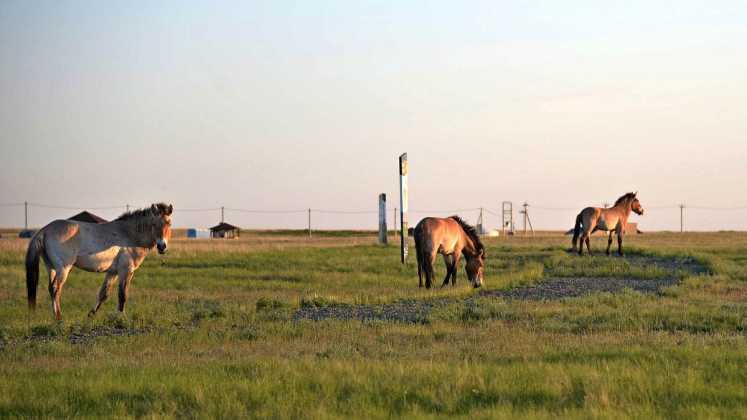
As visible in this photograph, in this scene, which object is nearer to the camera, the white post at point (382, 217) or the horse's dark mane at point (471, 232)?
the horse's dark mane at point (471, 232)

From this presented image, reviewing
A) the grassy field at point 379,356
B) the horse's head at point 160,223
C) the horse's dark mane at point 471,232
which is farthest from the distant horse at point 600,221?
the horse's head at point 160,223

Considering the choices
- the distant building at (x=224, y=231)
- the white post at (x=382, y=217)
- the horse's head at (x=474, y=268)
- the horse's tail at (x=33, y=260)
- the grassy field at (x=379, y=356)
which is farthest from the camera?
the distant building at (x=224, y=231)

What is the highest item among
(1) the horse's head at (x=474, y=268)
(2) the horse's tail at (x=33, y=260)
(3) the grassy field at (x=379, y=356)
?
(2) the horse's tail at (x=33, y=260)

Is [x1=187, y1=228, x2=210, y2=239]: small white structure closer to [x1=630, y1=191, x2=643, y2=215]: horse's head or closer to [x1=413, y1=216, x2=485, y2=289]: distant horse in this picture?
[x1=630, y1=191, x2=643, y2=215]: horse's head

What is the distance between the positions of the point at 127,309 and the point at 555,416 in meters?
10.1

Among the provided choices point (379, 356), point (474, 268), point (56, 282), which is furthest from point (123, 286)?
point (474, 268)

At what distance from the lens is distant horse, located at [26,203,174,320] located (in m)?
14.0

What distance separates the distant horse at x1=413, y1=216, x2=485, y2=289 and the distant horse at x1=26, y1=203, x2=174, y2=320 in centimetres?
703

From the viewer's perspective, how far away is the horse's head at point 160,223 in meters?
14.9

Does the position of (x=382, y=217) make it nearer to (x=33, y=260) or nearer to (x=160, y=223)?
(x=160, y=223)

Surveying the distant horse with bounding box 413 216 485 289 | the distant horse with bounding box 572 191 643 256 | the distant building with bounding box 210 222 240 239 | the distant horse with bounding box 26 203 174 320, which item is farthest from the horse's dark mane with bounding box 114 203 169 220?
the distant building with bounding box 210 222 240 239

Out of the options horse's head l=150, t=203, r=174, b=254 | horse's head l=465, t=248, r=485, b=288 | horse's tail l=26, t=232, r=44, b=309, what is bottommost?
horse's head l=465, t=248, r=485, b=288

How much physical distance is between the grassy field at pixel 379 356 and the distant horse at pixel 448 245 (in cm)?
154

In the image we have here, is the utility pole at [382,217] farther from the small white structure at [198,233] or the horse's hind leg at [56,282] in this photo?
the small white structure at [198,233]
